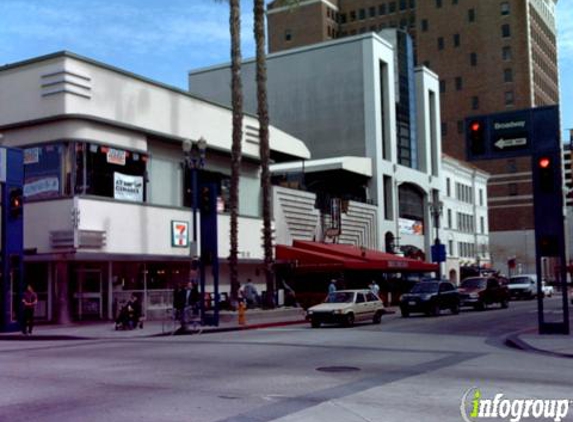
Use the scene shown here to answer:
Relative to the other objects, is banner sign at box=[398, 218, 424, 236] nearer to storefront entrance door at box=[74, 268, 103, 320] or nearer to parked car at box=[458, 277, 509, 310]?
parked car at box=[458, 277, 509, 310]

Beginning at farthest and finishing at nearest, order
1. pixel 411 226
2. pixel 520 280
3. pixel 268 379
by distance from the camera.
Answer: pixel 411 226 → pixel 520 280 → pixel 268 379

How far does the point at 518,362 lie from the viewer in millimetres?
15688

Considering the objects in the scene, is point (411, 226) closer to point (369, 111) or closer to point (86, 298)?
point (369, 111)

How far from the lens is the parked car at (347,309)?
2787 cm

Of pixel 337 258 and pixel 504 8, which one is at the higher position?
pixel 504 8

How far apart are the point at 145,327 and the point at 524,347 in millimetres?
14885

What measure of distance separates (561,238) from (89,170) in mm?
18160

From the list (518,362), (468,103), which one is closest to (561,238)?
(518,362)

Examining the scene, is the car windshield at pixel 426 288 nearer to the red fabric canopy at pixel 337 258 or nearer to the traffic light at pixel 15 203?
the red fabric canopy at pixel 337 258

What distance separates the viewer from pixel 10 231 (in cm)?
2798

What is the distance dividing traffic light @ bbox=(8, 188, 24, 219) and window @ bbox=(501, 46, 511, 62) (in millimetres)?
91426

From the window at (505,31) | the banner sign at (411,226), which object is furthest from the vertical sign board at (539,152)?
the window at (505,31)

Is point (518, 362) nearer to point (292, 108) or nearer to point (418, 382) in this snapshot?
point (418, 382)

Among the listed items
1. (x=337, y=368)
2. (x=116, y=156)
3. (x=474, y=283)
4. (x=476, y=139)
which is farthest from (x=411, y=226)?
(x=337, y=368)
